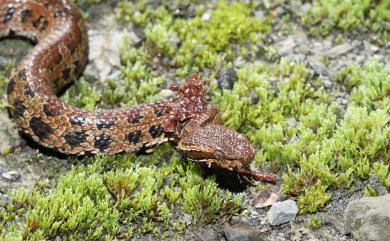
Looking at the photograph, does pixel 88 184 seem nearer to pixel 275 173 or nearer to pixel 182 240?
pixel 182 240

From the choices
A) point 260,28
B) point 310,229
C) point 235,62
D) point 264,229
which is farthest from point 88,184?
point 260,28

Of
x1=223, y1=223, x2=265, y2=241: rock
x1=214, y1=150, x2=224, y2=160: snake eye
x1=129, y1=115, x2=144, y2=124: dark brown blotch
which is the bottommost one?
x1=223, y1=223, x2=265, y2=241: rock

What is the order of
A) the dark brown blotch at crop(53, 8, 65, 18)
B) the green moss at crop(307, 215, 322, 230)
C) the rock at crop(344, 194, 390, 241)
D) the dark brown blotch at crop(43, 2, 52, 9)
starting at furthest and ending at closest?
the dark brown blotch at crop(43, 2, 52, 9)
the dark brown blotch at crop(53, 8, 65, 18)
the green moss at crop(307, 215, 322, 230)
the rock at crop(344, 194, 390, 241)

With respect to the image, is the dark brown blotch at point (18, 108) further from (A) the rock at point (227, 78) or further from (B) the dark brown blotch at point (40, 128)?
(A) the rock at point (227, 78)

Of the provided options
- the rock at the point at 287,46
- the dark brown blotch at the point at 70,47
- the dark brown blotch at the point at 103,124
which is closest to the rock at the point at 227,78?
the rock at the point at 287,46

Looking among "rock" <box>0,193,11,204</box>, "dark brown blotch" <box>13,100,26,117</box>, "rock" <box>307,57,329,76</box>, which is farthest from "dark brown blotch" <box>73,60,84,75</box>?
"rock" <box>307,57,329,76</box>

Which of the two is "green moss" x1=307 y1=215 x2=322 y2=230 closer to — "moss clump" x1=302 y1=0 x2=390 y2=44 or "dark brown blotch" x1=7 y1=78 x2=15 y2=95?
"moss clump" x1=302 y1=0 x2=390 y2=44
